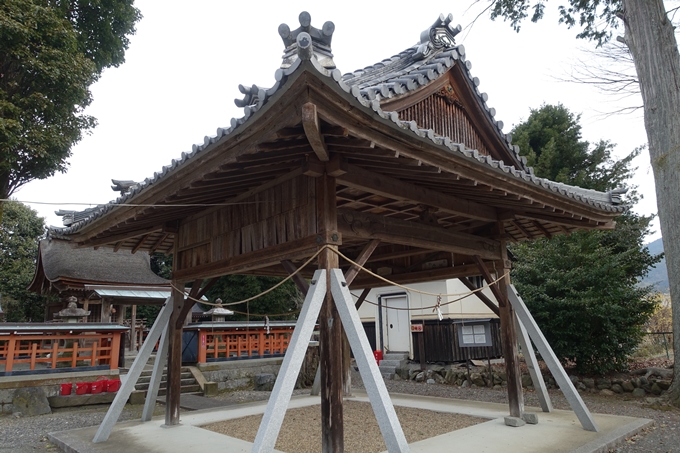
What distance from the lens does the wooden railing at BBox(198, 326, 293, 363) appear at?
12.7m

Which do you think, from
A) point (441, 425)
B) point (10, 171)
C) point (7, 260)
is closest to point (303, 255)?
point (441, 425)

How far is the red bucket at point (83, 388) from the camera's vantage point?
9.70m

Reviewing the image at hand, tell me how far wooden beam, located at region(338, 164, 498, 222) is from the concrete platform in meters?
2.97

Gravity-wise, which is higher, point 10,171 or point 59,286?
point 10,171

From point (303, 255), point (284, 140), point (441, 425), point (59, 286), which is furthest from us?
point (59, 286)

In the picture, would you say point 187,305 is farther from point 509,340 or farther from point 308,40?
point 308,40

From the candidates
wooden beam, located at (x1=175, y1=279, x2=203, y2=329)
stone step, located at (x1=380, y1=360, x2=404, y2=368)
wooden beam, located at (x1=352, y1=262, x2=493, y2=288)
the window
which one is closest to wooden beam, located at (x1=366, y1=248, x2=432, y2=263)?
wooden beam, located at (x1=352, y1=262, x2=493, y2=288)

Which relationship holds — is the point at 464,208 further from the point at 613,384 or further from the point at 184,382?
the point at 184,382

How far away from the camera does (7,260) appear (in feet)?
78.4

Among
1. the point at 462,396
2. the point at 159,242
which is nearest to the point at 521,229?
the point at 462,396

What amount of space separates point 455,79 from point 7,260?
2655 centimetres

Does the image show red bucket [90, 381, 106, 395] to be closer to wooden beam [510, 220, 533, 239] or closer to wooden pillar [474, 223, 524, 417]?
wooden pillar [474, 223, 524, 417]

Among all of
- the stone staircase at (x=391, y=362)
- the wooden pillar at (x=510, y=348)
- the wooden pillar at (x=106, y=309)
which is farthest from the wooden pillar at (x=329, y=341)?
the wooden pillar at (x=106, y=309)

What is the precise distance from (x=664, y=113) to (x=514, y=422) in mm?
6727
